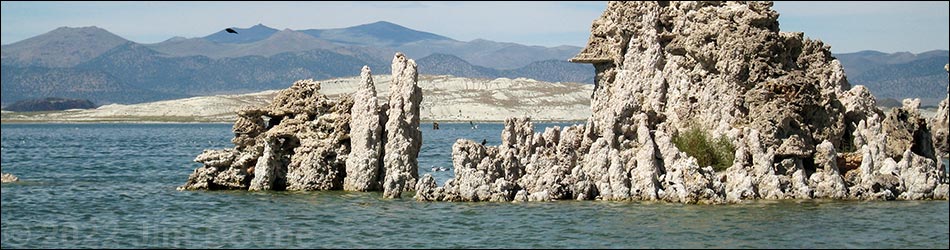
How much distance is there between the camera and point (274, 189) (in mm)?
39625

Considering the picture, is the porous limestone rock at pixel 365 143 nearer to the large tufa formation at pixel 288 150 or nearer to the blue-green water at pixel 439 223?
the large tufa formation at pixel 288 150

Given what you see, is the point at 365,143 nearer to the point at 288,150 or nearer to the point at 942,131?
the point at 288,150

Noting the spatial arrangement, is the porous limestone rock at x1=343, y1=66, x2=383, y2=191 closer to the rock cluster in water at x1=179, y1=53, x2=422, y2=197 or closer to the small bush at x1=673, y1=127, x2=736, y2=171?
the rock cluster in water at x1=179, y1=53, x2=422, y2=197

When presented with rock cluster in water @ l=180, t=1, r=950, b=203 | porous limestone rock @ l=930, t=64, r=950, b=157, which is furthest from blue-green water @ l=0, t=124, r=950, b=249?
porous limestone rock @ l=930, t=64, r=950, b=157

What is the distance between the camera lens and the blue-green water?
27922mm

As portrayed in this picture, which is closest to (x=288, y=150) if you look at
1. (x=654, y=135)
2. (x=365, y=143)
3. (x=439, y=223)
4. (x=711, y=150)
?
(x=365, y=143)

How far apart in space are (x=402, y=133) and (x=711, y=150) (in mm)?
8983

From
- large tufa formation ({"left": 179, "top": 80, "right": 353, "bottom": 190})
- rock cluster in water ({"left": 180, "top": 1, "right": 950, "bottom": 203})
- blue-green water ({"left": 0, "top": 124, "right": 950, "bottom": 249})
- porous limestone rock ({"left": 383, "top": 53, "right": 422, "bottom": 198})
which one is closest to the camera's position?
blue-green water ({"left": 0, "top": 124, "right": 950, "bottom": 249})

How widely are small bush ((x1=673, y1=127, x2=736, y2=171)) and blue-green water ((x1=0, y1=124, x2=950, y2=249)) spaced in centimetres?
246

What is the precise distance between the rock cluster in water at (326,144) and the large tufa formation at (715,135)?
9.10 ft

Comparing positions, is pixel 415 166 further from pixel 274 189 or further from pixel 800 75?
pixel 800 75

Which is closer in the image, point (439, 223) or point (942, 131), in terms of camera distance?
point (439, 223)

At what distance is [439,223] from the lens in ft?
101

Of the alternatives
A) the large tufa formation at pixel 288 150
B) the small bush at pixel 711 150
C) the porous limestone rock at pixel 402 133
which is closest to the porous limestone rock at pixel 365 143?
the porous limestone rock at pixel 402 133
